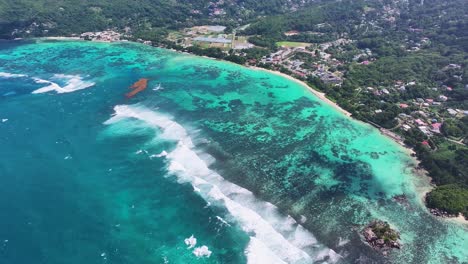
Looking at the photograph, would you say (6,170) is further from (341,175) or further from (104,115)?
(341,175)

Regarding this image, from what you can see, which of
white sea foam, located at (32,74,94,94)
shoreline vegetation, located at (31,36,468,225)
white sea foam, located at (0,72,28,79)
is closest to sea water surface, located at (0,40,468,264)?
white sea foam, located at (32,74,94,94)

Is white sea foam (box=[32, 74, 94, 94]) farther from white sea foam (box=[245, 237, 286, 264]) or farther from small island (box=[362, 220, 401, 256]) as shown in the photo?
small island (box=[362, 220, 401, 256])

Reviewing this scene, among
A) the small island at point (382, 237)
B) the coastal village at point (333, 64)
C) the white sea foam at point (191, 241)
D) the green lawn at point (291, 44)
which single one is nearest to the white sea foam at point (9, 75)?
the coastal village at point (333, 64)

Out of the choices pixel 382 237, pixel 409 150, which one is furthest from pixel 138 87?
pixel 382 237

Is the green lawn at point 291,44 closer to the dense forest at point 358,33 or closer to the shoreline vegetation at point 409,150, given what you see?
the dense forest at point 358,33

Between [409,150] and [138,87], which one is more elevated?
[138,87]

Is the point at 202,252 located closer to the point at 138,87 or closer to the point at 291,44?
the point at 138,87
